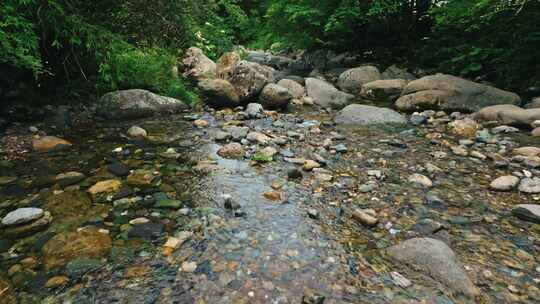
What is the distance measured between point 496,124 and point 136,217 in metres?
5.87

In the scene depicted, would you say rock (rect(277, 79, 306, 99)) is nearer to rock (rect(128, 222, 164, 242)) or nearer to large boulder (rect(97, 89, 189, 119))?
large boulder (rect(97, 89, 189, 119))

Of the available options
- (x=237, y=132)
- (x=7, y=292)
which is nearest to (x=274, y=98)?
(x=237, y=132)

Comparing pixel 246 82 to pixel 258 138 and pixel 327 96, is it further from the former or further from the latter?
pixel 258 138

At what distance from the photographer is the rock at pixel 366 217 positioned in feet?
8.90

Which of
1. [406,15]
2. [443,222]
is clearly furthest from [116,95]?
[406,15]

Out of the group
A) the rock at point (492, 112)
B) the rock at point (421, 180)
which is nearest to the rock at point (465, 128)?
the rock at point (492, 112)

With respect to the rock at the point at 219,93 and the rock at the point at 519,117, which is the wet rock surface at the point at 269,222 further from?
the rock at the point at 219,93

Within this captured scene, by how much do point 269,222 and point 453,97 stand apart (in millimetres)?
5617

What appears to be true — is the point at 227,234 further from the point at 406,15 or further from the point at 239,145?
the point at 406,15

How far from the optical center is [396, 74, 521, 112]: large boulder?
6.36m

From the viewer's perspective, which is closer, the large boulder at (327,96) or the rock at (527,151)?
the rock at (527,151)

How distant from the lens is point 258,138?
15.3ft

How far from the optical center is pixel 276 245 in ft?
7.98

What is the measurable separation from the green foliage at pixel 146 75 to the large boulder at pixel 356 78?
14.5 feet
